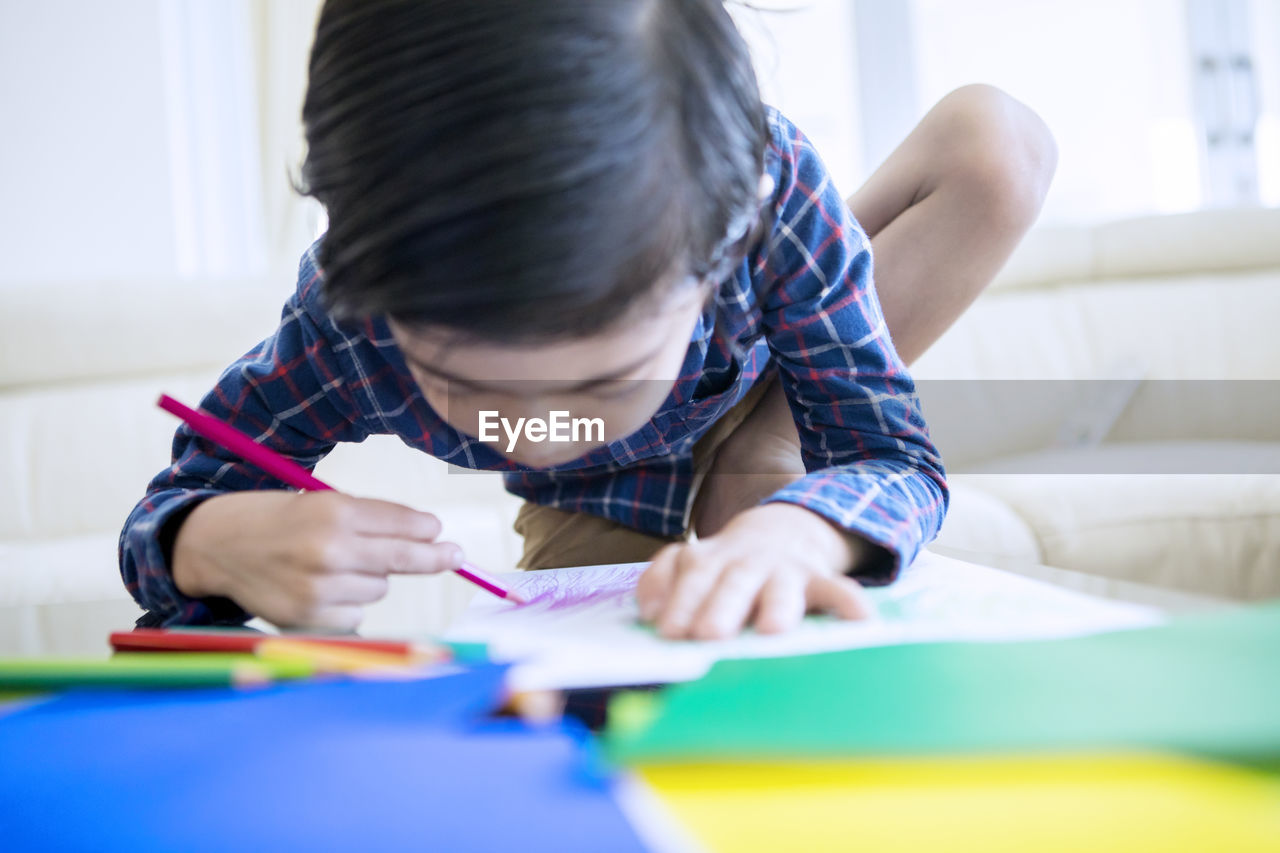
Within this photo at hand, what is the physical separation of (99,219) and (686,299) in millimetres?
2333

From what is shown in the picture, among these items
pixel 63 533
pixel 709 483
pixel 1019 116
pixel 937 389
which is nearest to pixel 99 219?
pixel 63 533

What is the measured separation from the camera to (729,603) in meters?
0.35

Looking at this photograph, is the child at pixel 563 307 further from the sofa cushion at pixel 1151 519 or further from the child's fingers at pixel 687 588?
the sofa cushion at pixel 1151 519

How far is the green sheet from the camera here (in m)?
0.19

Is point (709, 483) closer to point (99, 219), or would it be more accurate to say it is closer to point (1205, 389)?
point (1205, 389)

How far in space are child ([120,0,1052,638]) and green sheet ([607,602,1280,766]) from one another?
0.32 feet

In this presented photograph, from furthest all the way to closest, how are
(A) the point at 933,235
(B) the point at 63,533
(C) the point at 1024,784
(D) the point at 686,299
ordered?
1. (B) the point at 63,533
2. (A) the point at 933,235
3. (D) the point at 686,299
4. (C) the point at 1024,784

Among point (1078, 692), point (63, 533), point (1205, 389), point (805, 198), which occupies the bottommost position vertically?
point (63, 533)

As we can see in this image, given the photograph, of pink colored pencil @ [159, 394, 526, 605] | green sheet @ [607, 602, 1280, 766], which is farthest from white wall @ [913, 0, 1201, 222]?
green sheet @ [607, 602, 1280, 766]

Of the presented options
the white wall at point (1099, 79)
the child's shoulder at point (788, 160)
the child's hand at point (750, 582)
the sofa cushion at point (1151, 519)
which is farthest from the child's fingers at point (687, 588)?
the white wall at point (1099, 79)

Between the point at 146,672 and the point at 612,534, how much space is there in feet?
1.80

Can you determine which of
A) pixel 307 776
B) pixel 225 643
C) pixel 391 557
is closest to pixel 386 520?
pixel 391 557

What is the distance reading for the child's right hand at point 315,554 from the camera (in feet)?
1.41

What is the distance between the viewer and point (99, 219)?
7.60 feet
